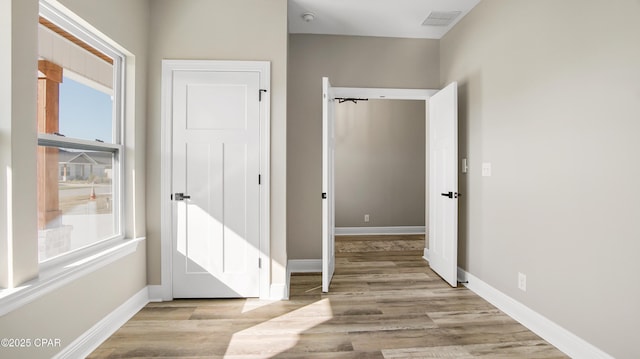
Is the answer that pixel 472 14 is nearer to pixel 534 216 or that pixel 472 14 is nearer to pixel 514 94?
pixel 514 94

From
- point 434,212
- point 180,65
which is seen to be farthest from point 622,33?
point 180,65

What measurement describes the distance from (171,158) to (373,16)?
2.51m

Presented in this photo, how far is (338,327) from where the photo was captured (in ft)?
7.70

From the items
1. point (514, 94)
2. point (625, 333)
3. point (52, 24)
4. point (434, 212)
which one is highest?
point (52, 24)

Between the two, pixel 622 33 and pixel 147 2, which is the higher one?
pixel 147 2

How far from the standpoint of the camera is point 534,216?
236 centimetres

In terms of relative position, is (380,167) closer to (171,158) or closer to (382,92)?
(382,92)

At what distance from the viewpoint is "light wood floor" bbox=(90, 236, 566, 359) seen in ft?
6.67

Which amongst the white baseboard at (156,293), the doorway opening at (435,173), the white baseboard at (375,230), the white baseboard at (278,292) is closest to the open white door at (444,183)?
the doorway opening at (435,173)

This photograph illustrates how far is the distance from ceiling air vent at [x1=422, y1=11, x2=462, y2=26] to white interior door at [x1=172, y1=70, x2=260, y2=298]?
1.97m

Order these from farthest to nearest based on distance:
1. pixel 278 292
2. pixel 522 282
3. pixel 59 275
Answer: pixel 278 292 < pixel 522 282 < pixel 59 275

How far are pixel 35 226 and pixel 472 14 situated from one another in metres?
3.91

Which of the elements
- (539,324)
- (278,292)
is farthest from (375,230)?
(539,324)

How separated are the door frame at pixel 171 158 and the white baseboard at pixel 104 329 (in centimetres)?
19
